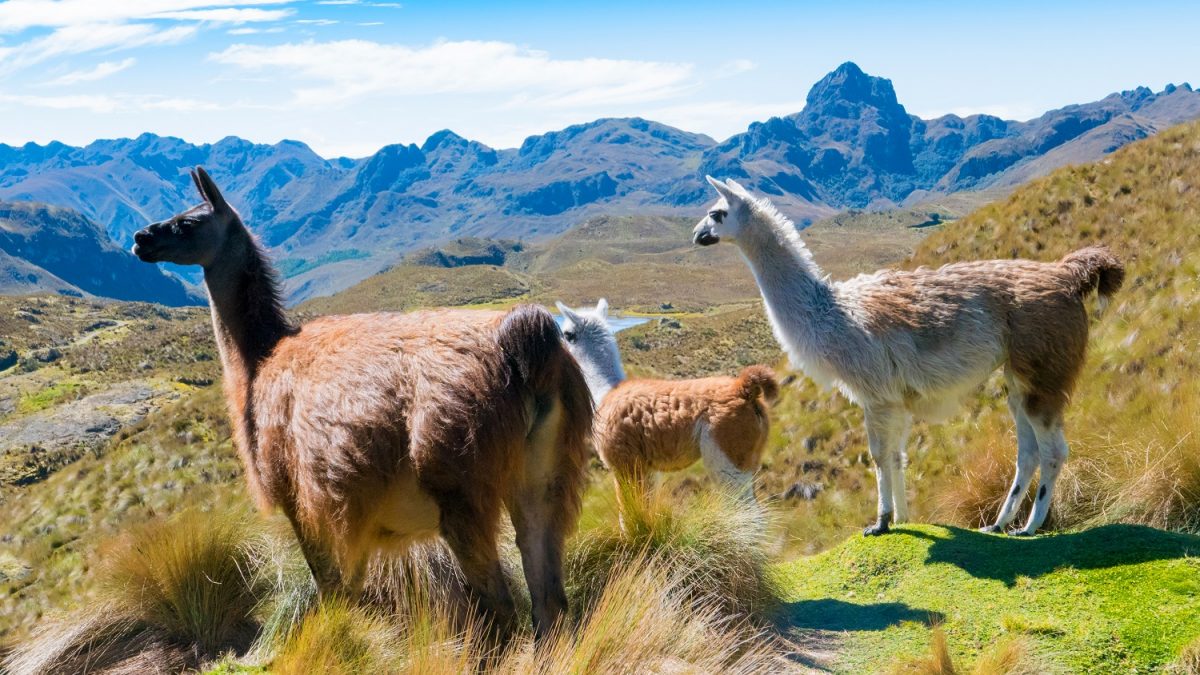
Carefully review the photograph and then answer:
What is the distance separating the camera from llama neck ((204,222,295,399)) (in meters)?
5.54

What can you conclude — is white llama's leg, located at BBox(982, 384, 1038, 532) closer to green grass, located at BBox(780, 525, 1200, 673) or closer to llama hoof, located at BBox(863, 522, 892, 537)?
green grass, located at BBox(780, 525, 1200, 673)

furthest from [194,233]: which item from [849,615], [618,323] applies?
[618,323]

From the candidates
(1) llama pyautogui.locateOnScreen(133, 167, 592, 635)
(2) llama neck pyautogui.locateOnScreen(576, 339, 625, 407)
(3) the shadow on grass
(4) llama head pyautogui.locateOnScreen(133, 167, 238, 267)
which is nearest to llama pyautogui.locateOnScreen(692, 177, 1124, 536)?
(3) the shadow on grass

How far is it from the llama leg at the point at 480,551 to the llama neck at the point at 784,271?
404cm

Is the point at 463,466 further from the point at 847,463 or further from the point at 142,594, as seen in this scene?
the point at 847,463

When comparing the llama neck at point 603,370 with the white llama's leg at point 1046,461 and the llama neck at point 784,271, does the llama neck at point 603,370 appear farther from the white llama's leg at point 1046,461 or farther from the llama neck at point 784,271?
the white llama's leg at point 1046,461

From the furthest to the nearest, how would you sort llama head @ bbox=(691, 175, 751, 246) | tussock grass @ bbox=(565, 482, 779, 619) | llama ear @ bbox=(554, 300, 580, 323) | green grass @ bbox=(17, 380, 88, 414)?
1. green grass @ bbox=(17, 380, 88, 414)
2. llama ear @ bbox=(554, 300, 580, 323)
3. llama head @ bbox=(691, 175, 751, 246)
4. tussock grass @ bbox=(565, 482, 779, 619)

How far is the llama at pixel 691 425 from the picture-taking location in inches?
318

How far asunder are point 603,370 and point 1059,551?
5220mm

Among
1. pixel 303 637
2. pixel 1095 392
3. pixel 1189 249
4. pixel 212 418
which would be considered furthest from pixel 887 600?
pixel 212 418

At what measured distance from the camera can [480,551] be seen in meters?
4.24

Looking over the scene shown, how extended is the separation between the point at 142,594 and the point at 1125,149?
62.3 ft

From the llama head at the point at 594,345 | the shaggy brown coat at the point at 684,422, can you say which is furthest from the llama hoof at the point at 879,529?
the llama head at the point at 594,345

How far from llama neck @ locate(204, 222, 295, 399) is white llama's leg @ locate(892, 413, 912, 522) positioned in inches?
205
